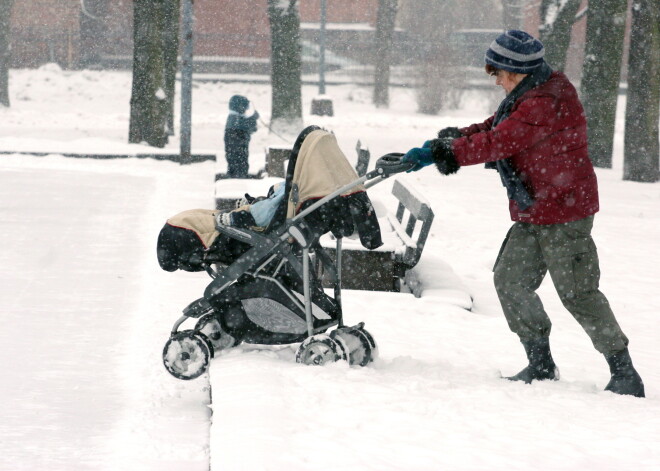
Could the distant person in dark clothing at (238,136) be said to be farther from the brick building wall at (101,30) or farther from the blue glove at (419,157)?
the brick building wall at (101,30)

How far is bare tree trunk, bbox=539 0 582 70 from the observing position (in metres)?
19.7

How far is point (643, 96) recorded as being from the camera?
15914 mm

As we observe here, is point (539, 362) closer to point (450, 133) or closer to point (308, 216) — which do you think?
point (450, 133)


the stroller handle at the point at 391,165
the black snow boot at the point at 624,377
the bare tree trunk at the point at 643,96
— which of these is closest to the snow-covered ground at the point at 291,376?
the black snow boot at the point at 624,377

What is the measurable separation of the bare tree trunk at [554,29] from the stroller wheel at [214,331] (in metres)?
15.3

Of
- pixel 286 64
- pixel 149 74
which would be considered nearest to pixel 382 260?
pixel 149 74

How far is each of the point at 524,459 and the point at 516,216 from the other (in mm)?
1403

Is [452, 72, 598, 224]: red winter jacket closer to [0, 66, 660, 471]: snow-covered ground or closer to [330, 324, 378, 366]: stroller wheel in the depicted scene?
[0, 66, 660, 471]: snow-covered ground

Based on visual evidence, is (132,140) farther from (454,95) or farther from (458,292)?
(454,95)

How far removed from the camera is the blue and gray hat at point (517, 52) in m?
4.90

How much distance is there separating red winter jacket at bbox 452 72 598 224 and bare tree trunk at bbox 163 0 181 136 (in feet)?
55.8

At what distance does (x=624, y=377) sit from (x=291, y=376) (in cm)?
157

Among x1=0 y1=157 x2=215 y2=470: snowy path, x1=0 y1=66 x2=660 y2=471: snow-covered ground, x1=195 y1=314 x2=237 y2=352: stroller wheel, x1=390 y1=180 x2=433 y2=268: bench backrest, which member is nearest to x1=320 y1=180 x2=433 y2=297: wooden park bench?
x1=390 y1=180 x2=433 y2=268: bench backrest

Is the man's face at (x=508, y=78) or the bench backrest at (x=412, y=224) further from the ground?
the man's face at (x=508, y=78)
